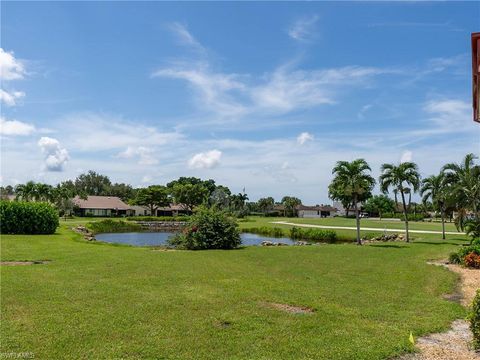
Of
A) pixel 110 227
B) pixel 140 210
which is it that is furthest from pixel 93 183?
pixel 110 227

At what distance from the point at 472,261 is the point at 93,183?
124 metres

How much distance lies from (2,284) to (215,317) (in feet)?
22.8

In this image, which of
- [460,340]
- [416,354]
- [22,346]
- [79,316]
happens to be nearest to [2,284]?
[79,316]

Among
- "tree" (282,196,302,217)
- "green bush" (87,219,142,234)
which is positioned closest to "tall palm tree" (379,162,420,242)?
"green bush" (87,219,142,234)

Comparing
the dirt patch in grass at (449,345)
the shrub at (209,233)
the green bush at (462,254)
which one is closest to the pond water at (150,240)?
the shrub at (209,233)

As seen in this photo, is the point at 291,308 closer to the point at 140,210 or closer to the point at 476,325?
the point at 476,325

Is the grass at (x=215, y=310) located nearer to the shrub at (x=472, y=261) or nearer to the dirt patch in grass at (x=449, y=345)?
the dirt patch in grass at (x=449, y=345)

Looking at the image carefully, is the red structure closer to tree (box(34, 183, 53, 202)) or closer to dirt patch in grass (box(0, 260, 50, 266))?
dirt patch in grass (box(0, 260, 50, 266))

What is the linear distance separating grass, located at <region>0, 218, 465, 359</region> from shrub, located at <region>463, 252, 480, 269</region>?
192 cm

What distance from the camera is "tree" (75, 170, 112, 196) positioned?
12656 centimetres

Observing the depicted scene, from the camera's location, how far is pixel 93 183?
12900cm

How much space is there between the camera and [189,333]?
770cm

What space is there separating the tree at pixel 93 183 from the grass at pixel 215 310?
11601cm

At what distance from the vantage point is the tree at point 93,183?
126562 millimetres
